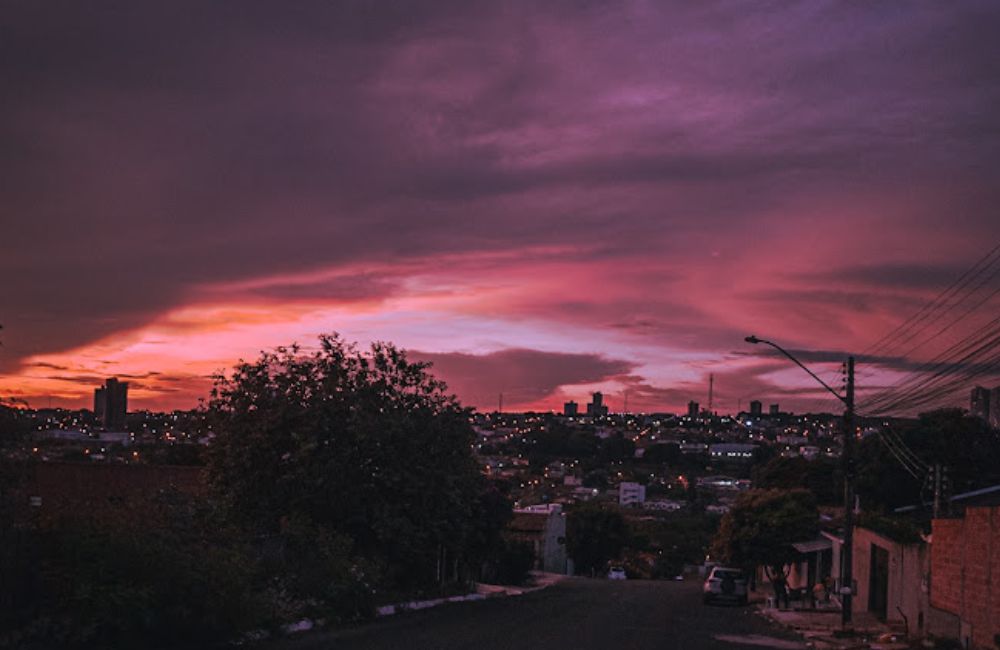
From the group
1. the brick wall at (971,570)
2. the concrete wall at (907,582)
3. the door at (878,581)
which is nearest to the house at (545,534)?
the door at (878,581)

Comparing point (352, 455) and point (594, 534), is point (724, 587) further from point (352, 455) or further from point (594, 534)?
point (594, 534)

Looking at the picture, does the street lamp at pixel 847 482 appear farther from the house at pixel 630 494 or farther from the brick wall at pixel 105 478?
the house at pixel 630 494

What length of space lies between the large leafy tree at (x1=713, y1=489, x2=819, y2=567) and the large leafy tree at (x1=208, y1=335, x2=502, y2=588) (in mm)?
21215

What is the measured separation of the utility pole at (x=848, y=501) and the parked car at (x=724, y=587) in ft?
35.4

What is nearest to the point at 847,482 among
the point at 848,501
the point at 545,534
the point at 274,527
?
the point at 848,501

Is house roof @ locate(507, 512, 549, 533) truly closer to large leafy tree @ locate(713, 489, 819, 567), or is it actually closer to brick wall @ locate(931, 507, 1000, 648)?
large leafy tree @ locate(713, 489, 819, 567)

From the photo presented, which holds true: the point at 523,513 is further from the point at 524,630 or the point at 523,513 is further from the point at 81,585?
the point at 81,585

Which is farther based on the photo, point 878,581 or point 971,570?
point 878,581

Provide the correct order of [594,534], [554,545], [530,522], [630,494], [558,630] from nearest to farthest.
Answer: [558,630]
[530,522]
[554,545]
[594,534]
[630,494]

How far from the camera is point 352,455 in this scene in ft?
108

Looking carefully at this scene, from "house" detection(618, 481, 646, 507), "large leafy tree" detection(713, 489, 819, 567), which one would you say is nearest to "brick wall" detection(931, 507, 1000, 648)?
"large leafy tree" detection(713, 489, 819, 567)

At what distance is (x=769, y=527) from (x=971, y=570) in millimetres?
31219

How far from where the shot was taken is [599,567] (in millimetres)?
88562

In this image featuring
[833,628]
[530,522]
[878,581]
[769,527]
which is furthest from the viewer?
[530,522]
